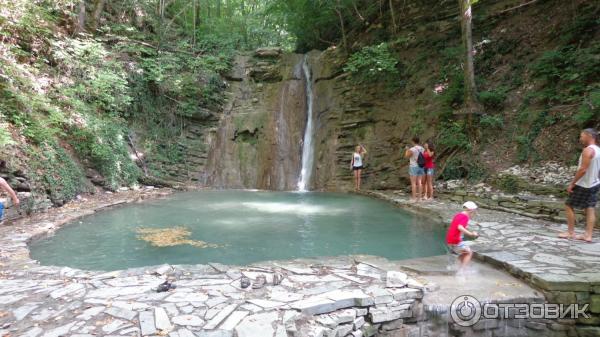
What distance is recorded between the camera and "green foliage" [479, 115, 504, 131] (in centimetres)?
907

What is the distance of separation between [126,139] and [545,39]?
13.2m

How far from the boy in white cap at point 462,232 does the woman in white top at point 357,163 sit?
6.66 meters

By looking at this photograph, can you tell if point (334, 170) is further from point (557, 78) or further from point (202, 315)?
point (202, 315)

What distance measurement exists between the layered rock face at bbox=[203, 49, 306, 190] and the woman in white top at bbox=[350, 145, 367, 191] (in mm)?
2710

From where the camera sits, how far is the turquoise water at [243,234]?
4902mm

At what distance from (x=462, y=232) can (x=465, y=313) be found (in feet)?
3.96

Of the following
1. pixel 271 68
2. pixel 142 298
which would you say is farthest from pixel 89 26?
pixel 142 298

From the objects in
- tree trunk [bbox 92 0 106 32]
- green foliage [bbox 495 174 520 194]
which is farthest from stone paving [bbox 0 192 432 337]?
tree trunk [bbox 92 0 106 32]

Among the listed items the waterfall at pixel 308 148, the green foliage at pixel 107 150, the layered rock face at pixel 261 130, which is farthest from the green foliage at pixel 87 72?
the waterfall at pixel 308 148

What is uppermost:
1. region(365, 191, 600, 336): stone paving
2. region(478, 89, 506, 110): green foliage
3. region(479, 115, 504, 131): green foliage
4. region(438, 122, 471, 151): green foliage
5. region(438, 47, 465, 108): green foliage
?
region(438, 47, 465, 108): green foliage

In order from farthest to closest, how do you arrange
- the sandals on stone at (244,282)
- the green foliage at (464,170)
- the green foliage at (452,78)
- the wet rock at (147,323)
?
the green foliage at (452,78), the green foliage at (464,170), the sandals on stone at (244,282), the wet rock at (147,323)

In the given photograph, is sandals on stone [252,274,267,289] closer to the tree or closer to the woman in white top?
the woman in white top

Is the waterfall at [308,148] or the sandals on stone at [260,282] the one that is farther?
the waterfall at [308,148]

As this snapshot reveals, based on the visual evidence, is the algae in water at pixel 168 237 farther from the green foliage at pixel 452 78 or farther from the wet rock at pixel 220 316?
the green foliage at pixel 452 78
